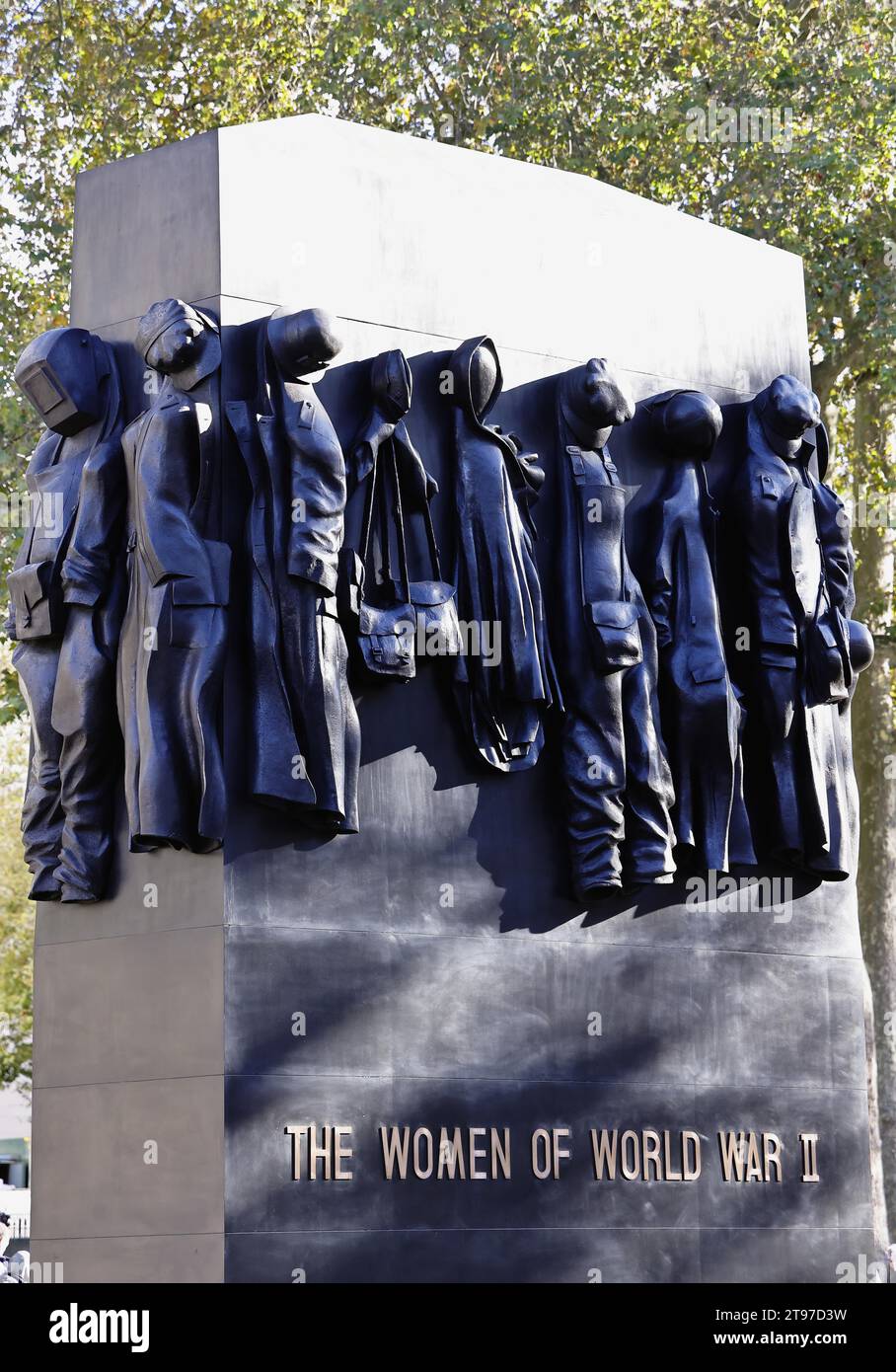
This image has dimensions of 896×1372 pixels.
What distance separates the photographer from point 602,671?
33.4ft

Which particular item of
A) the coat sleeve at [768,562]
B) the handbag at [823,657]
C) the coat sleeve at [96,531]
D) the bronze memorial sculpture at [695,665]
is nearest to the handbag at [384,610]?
the coat sleeve at [96,531]

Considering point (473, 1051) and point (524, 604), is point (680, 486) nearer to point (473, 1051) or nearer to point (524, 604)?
point (524, 604)

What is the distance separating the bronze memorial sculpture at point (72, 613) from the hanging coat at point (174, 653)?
0.92ft

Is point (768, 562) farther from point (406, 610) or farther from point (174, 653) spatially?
point (174, 653)

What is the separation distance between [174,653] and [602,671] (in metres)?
2.24

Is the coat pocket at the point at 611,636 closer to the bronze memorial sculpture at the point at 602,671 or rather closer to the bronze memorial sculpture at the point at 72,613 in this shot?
the bronze memorial sculpture at the point at 602,671

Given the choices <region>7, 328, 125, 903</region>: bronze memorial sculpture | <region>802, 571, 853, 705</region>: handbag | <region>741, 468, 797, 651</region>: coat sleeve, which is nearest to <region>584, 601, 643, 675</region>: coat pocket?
<region>741, 468, 797, 651</region>: coat sleeve

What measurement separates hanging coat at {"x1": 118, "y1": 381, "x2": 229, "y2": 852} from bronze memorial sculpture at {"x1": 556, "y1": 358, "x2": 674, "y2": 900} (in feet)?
→ 6.34

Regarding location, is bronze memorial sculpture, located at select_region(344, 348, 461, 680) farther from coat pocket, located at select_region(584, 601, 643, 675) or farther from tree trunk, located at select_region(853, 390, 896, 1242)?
tree trunk, located at select_region(853, 390, 896, 1242)

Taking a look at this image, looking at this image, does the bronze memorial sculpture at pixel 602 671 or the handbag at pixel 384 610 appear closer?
the handbag at pixel 384 610

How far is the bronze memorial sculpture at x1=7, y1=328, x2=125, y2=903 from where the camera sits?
945cm

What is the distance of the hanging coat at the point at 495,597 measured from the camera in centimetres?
988

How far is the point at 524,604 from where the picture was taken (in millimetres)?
10016

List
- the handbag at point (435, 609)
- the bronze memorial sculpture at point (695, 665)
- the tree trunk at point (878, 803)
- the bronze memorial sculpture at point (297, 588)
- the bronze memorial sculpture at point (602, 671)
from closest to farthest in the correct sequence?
the bronze memorial sculpture at point (297, 588)
the handbag at point (435, 609)
the bronze memorial sculpture at point (602, 671)
the bronze memorial sculpture at point (695, 665)
the tree trunk at point (878, 803)
